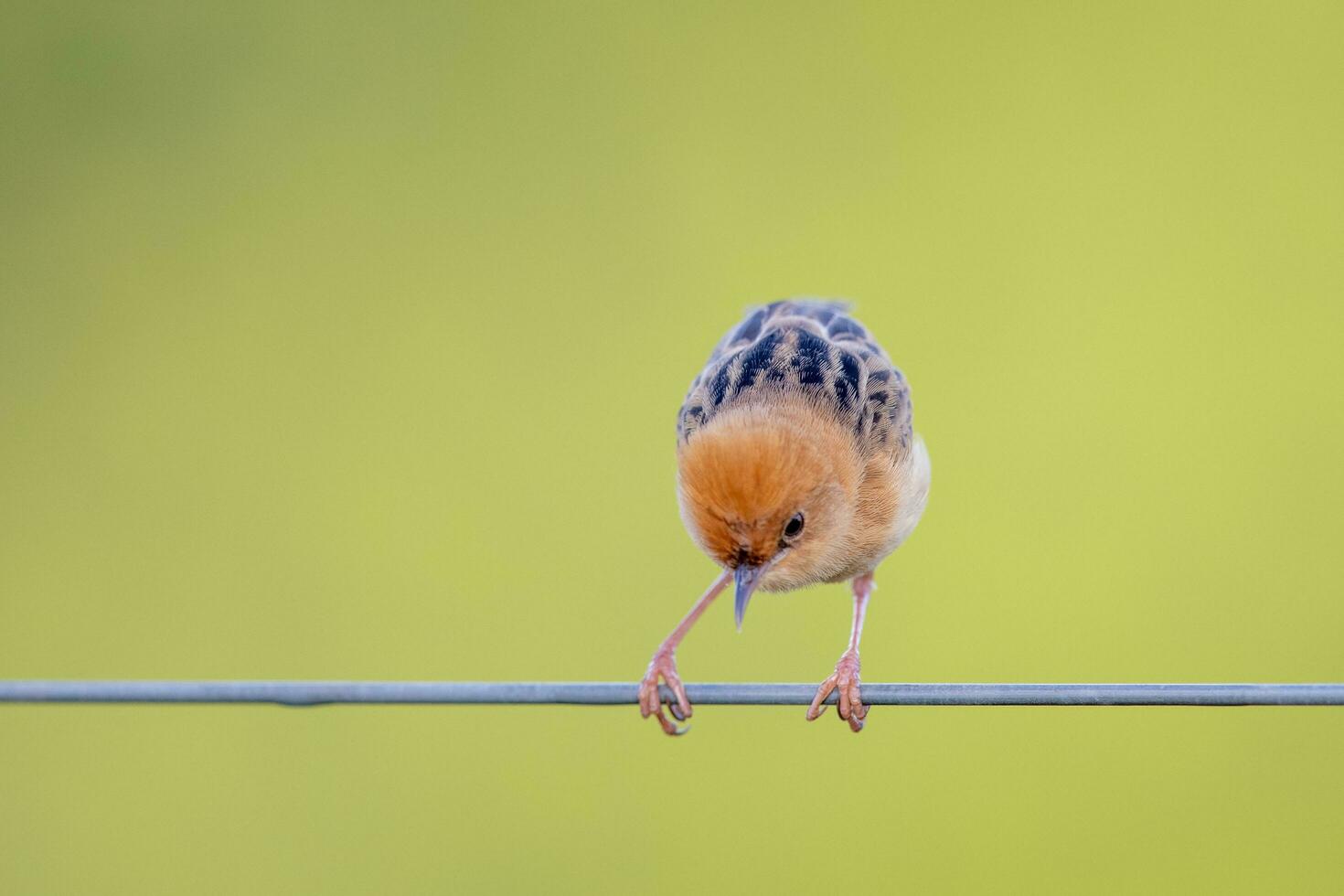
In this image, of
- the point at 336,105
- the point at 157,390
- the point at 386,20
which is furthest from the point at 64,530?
the point at 386,20

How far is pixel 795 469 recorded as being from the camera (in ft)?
15.1

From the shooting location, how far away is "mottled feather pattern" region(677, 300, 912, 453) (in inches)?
198

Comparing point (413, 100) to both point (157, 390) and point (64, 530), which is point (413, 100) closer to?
point (157, 390)

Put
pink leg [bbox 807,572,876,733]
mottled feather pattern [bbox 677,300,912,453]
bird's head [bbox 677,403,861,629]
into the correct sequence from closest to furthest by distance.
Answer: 1. bird's head [bbox 677,403,861,629]
2. pink leg [bbox 807,572,876,733]
3. mottled feather pattern [bbox 677,300,912,453]

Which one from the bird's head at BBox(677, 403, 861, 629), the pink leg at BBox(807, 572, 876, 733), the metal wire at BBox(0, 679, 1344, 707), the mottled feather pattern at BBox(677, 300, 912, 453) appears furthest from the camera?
the mottled feather pattern at BBox(677, 300, 912, 453)

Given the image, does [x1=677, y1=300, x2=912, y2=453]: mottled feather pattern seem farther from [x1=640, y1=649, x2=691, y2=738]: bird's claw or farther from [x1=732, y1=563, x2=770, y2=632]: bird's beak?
[x1=640, y1=649, x2=691, y2=738]: bird's claw

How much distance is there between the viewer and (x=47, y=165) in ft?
31.4

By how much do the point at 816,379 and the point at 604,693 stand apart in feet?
6.11

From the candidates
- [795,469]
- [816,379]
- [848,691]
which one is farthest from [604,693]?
[816,379]

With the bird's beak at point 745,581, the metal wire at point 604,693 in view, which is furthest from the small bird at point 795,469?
the metal wire at point 604,693

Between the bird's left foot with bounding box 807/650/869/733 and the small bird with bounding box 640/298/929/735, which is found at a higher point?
the small bird with bounding box 640/298/929/735

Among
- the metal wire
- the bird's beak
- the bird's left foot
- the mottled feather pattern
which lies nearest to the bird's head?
the bird's beak

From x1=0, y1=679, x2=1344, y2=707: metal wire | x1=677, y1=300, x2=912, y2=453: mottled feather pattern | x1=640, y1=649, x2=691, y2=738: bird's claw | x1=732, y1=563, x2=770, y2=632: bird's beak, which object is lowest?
x1=0, y1=679, x2=1344, y2=707: metal wire

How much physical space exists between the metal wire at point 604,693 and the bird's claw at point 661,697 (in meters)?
1.11
